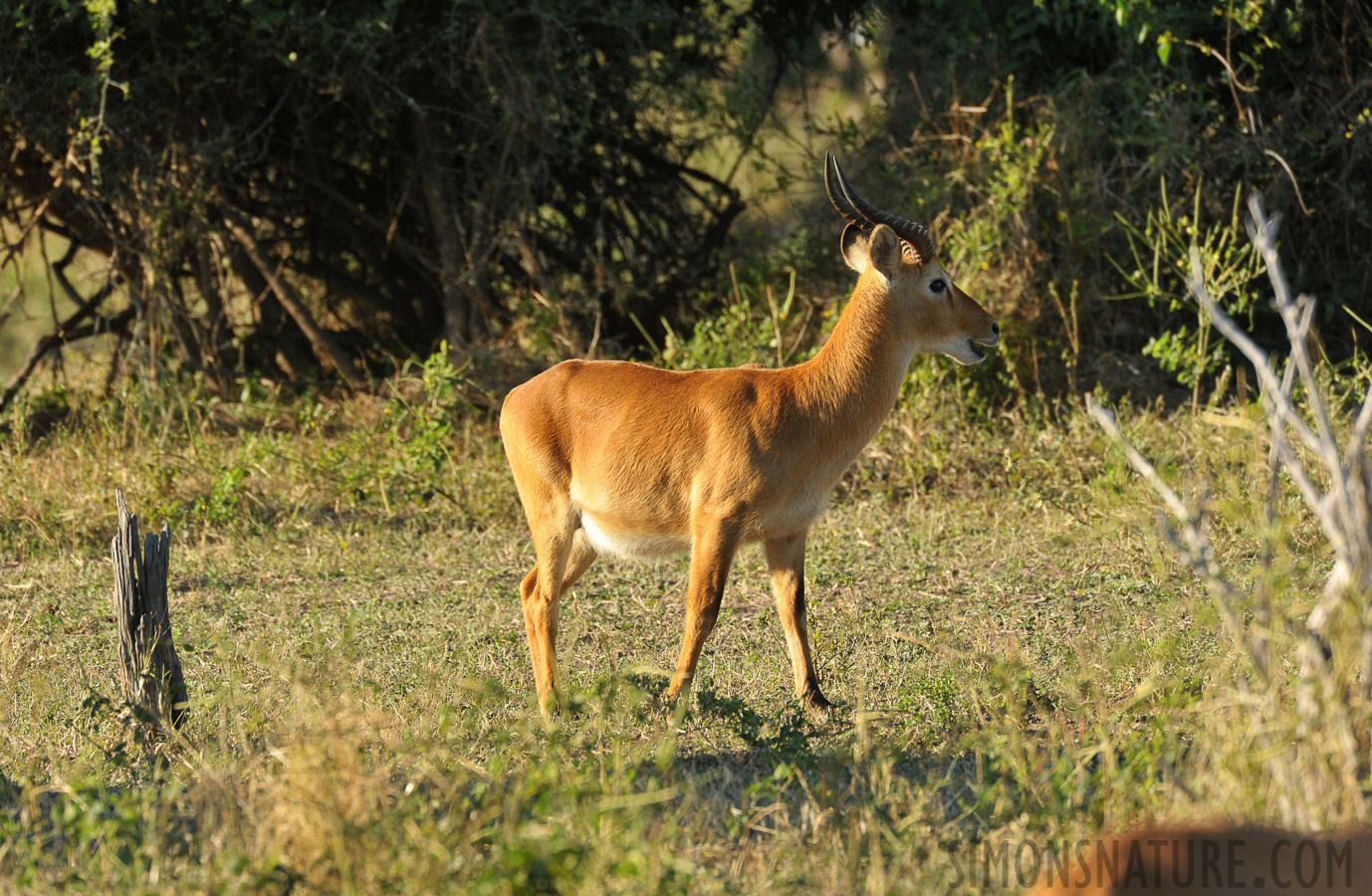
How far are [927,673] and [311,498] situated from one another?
13.4ft

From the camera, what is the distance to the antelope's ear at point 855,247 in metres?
4.89

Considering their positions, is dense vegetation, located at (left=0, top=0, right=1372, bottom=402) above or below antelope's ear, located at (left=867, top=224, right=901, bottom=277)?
above

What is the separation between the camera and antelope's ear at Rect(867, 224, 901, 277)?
4.55 meters

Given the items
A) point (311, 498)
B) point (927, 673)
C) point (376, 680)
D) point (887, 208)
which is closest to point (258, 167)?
point (311, 498)

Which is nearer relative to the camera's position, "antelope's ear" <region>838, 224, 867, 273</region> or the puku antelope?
the puku antelope

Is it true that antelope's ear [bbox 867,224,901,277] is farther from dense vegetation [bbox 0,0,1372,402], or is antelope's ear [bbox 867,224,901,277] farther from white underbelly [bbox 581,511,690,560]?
dense vegetation [bbox 0,0,1372,402]

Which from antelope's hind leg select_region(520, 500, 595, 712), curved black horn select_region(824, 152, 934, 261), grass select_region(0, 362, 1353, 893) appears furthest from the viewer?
curved black horn select_region(824, 152, 934, 261)

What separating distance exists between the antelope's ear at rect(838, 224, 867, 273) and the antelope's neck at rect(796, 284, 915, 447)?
0.21 meters

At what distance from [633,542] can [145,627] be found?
156cm

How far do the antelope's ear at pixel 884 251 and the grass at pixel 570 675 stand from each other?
44.8 inches

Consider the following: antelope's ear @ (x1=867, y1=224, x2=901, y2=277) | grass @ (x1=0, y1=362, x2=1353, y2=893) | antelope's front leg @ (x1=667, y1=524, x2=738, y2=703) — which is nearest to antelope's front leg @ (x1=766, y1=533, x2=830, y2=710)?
grass @ (x1=0, y1=362, x2=1353, y2=893)

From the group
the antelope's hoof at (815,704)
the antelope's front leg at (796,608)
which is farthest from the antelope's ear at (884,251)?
the antelope's hoof at (815,704)

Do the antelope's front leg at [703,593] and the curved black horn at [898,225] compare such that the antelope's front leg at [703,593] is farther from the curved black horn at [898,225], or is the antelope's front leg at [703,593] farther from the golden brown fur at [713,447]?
the curved black horn at [898,225]

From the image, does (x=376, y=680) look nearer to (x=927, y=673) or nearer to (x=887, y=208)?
(x=927, y=673)
